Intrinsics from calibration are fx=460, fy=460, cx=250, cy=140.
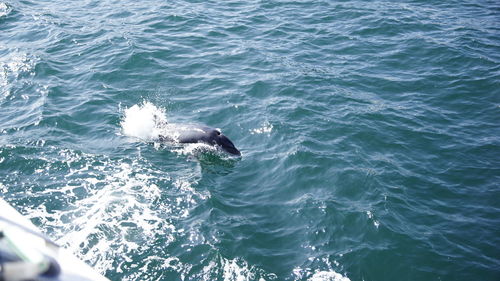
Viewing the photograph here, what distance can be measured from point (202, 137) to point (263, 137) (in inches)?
107

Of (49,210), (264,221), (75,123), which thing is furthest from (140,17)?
(264,221)

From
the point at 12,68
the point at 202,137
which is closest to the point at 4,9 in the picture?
the point at 12,68

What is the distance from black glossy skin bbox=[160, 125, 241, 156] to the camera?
1842 cm

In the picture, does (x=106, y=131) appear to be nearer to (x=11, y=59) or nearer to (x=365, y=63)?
(x=11, y=59)

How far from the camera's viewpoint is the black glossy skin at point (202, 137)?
725 inches

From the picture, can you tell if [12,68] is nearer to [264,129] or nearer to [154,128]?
[154,128]

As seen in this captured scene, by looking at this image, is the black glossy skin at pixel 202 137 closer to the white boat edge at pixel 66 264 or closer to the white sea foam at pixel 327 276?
the white sea foam at pixel 327 276

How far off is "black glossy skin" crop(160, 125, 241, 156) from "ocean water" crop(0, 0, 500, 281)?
0.39 metres

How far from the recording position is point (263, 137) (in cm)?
1970

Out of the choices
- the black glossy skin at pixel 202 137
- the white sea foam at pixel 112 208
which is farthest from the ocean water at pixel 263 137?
the black glossy skin at pixel 202 137

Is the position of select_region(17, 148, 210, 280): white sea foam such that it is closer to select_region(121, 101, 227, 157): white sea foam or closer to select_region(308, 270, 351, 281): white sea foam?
select_region(121, 101, 227, 157): white sea foam

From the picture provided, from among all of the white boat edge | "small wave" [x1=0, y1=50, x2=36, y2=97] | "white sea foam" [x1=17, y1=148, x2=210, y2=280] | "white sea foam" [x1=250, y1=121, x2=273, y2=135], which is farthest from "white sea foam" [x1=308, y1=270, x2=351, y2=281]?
"small wave" [x1=0, y1=50, x2=36, y2=97]

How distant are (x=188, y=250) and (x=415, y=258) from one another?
693 centimetres

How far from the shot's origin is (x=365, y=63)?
2458 centimetres
